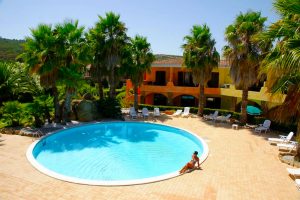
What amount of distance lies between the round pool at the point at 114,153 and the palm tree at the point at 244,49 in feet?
23.2

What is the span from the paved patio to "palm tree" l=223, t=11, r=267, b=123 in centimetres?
841

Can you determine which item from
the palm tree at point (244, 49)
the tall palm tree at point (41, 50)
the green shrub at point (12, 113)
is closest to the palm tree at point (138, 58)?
the palm tree at point (244, 49)

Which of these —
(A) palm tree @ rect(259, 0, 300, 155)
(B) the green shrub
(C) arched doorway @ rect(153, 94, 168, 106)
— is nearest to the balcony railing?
(C) arched doorway @ rect(153, 94, 168, 106)

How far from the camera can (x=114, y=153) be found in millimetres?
16703

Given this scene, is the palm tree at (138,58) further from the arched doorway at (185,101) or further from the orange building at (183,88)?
the arched doorway at (185,101)

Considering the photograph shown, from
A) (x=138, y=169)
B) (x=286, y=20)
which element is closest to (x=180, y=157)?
(x=138, y=169)

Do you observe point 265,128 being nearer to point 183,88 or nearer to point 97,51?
point 183,88

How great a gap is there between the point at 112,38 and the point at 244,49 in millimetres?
12637

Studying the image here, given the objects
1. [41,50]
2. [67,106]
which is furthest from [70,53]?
[67,106]

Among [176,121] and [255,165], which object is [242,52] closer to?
[176,121]

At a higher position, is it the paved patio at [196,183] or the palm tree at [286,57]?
the palm tree at [286,57]

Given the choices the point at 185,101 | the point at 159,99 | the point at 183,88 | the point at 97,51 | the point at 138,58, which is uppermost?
the point at 97,51

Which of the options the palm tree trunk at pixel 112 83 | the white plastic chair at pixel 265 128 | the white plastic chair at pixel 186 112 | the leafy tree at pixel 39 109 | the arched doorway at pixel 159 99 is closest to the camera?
the leafy tree at pixel 39 109

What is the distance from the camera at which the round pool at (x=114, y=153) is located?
13.0 metres
